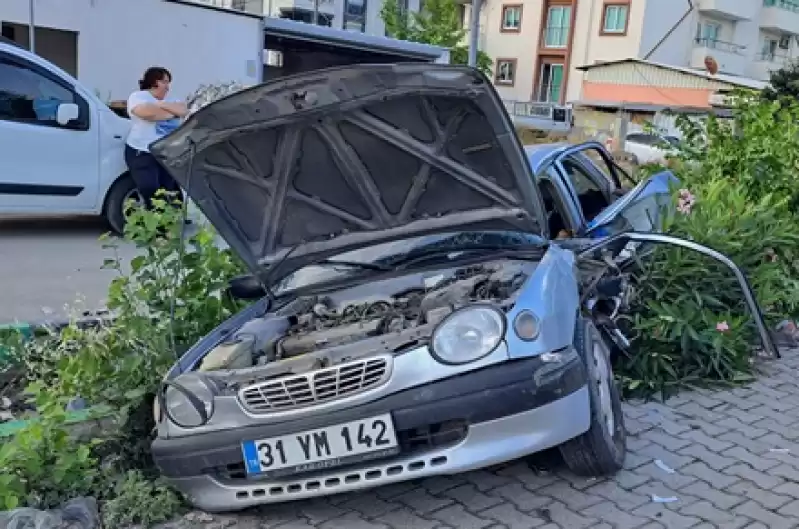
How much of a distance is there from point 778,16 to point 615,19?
1077 cm

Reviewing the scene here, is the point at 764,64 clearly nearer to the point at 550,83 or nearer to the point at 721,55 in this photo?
the point at 721,55

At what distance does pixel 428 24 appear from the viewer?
36.5 m

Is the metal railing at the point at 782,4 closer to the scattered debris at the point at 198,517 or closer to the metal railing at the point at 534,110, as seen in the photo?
the metal railing at the point at 534,110

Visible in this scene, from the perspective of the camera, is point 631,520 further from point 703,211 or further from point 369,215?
point 703,211

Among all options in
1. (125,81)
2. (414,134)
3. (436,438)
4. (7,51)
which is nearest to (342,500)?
(436,438)

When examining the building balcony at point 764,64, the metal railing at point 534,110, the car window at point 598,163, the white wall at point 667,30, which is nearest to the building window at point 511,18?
the metal railing at point 534,110

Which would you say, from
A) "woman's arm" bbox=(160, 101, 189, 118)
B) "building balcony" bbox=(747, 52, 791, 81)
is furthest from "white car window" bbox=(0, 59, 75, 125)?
"building balcony" bbox=(747, 52, 791, 81)

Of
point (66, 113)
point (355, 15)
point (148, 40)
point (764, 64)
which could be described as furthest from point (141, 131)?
point (764, 64)

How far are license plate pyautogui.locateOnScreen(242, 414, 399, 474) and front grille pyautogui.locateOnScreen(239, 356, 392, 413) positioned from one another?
0.11 meters

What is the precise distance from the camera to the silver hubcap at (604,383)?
3566 mm

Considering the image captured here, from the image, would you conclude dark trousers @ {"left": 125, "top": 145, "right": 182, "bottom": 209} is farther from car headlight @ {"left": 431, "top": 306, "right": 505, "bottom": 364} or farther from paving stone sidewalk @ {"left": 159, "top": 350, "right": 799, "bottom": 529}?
car headlight @ {"left": 431, "top": 306, "right": 505, "bottom": 364}

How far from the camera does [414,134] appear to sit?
355 centimetres

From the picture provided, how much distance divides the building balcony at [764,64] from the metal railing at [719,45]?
121cm

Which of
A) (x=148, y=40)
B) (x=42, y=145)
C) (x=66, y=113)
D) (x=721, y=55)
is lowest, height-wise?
(x=42, y=145)
